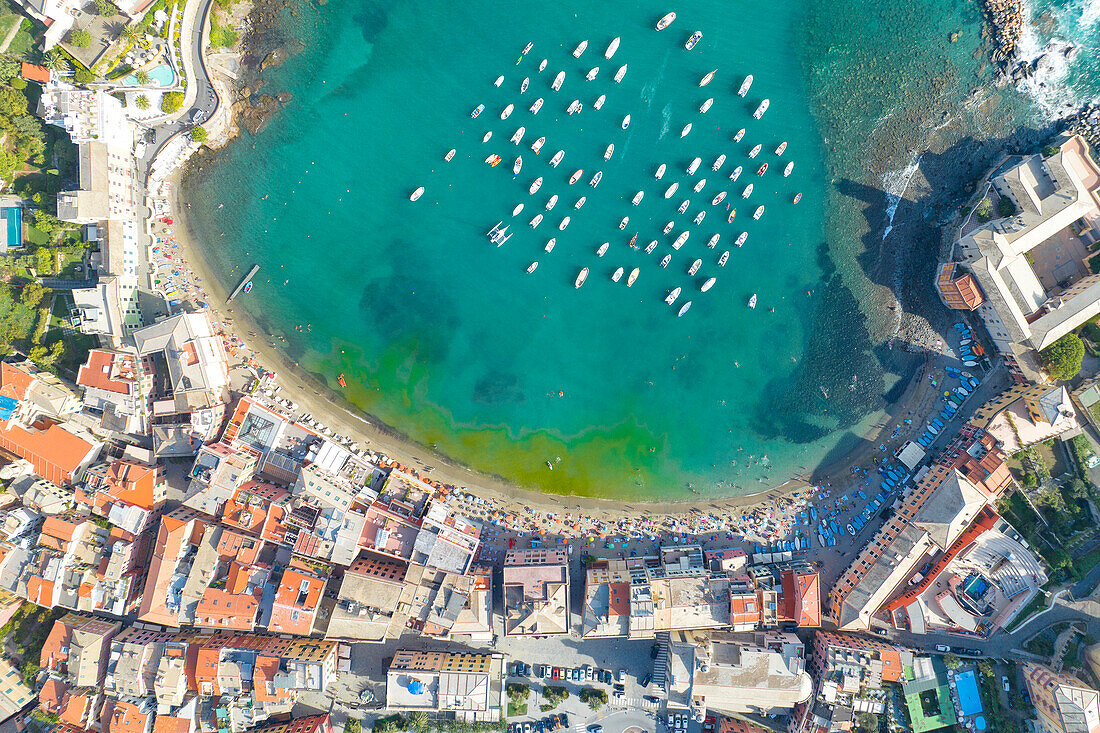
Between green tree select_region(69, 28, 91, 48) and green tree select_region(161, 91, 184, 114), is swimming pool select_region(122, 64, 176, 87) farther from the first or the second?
green tree select_region(69, 28, 91, 48)

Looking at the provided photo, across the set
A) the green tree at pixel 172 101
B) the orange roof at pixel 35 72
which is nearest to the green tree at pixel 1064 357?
the green tree at pixel 172 101

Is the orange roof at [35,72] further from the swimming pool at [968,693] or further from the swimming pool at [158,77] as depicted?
the swimming pool at [968,693]

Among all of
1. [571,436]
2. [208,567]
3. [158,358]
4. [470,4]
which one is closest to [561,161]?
[470,4]

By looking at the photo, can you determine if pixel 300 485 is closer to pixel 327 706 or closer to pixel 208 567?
pixel 208 567

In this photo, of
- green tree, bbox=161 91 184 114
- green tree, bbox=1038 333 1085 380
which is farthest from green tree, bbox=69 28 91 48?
green tree, bbox=1038 333 1085 380

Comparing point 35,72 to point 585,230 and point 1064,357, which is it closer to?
point 585,230
